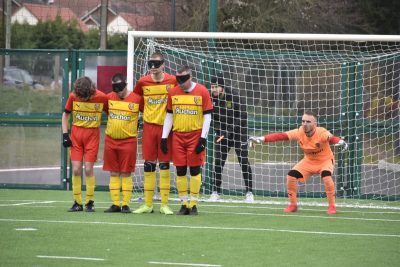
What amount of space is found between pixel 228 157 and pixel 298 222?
4.05 m

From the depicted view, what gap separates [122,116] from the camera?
1439 cm

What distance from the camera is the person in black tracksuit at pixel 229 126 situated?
55.8 ft

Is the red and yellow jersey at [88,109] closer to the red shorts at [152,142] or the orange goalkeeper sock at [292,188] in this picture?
the red shorts at [152,142]

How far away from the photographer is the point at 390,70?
17.5m

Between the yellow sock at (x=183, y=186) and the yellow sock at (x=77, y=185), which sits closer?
the yellow sock at (x=183, y=186)

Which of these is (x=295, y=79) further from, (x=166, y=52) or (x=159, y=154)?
(x=159, y=154)

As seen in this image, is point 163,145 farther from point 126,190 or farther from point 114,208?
point 114,208

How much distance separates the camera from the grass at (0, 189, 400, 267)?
405 inches

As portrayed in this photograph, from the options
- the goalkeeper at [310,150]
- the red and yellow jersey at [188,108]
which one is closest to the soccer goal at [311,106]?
the goalkeeper at [310,150]

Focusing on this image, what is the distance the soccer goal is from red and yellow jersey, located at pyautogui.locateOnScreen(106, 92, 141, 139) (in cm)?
287

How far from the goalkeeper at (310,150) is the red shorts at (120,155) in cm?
172

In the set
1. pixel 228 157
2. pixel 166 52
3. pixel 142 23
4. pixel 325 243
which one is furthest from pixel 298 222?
pixel 142 23

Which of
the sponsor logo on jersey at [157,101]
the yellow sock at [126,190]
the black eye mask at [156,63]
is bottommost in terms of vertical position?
the yellow sock at [126,190]

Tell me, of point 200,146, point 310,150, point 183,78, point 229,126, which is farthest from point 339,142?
point 229,126
